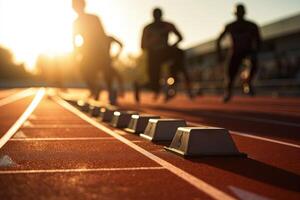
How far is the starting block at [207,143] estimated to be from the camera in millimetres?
6055

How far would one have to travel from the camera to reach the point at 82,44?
18.2 m

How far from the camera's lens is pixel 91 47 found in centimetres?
1823

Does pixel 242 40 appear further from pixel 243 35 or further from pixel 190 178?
pixel 190 178

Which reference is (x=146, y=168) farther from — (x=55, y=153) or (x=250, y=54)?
(x=250, y=54)

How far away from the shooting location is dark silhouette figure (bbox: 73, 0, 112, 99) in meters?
17.5

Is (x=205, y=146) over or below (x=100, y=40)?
below

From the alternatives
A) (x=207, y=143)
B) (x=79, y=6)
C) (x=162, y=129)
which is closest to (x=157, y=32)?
(x=79, y=6)

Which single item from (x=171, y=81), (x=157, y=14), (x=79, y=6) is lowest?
(x=171, y=81)

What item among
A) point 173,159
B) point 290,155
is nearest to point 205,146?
point 173,159

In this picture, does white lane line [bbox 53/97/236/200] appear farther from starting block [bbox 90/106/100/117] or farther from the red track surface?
starting block [bbox 90/106/100/117]

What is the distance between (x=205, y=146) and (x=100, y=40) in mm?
12404

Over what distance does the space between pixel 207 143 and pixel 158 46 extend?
11.4 m

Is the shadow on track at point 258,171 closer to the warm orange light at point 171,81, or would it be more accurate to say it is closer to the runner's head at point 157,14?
the runner's head at point 157,14

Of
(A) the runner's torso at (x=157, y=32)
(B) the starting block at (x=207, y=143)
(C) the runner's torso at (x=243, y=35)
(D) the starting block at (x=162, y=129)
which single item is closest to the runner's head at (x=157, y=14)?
(A) the runner's torso at (x=157, y=32)
